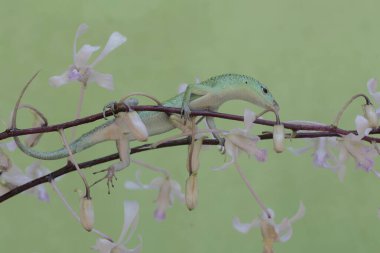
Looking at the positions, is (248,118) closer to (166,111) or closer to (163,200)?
(166,111)

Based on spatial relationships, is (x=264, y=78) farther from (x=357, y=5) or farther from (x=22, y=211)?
(x=22, y=211)

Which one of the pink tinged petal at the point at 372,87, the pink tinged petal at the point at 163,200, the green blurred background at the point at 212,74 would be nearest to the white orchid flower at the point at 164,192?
the pink tinged petal at the point at 163,200

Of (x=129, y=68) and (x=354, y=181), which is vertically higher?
(x=129, y=68)

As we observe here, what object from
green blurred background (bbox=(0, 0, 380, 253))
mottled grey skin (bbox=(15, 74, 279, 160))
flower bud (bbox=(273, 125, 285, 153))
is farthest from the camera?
green blurred background (bbox=(0, 0, 380, 253))

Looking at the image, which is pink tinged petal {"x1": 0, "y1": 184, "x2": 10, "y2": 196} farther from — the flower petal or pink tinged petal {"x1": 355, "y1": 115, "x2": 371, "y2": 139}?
pink tinged petal {"x1": 355, "y1": 115, "x2": 371, "y2": 139}

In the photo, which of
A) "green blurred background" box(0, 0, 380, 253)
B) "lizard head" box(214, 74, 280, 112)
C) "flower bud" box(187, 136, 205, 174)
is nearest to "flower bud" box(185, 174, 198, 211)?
"flower bud" box(187, 136, 205, 174)

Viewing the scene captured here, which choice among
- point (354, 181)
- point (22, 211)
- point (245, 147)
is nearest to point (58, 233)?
point (22, 211)
